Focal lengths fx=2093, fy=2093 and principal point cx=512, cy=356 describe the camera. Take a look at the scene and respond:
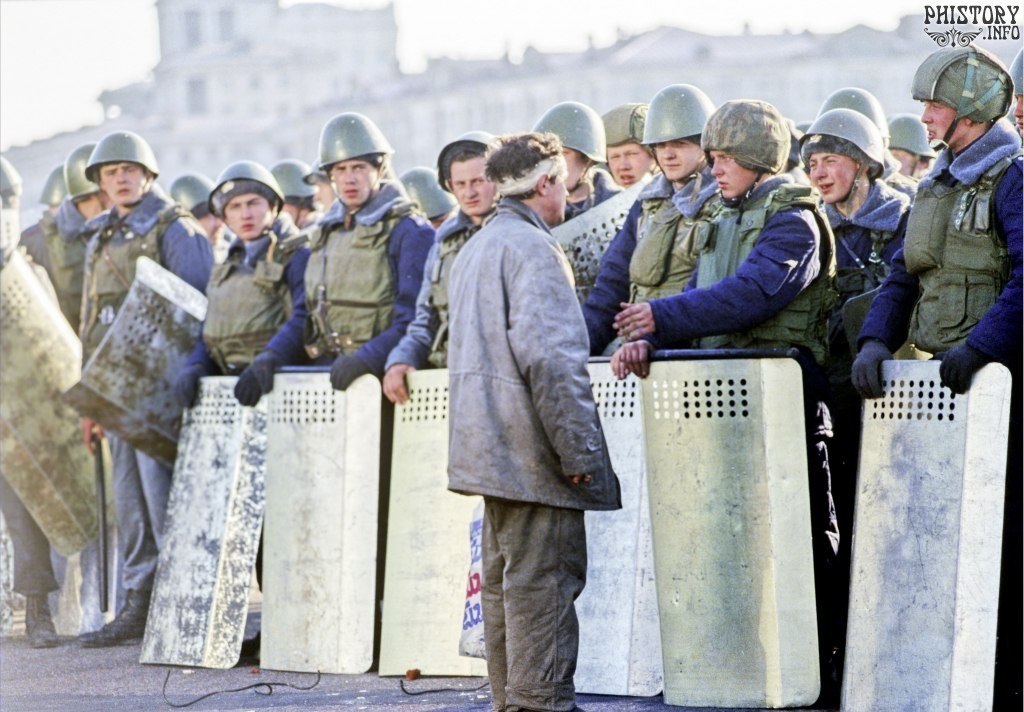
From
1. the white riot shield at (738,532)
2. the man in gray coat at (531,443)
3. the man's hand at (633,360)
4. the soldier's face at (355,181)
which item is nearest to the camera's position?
the man in gray coat at (531,443)

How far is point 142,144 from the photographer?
1180 centimetres

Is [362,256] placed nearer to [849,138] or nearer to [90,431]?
[849,138]

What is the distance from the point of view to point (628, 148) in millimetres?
10273

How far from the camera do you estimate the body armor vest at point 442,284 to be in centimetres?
939

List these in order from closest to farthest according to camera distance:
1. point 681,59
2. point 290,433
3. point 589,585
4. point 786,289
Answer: point 786,289
point 589,585
point 290,433
point 681,59

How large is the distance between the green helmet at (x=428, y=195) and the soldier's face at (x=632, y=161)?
146 centimetres

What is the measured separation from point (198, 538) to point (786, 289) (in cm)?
346

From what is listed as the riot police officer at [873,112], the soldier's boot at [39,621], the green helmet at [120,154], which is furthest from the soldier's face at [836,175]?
the soldier's boot at [39,621]

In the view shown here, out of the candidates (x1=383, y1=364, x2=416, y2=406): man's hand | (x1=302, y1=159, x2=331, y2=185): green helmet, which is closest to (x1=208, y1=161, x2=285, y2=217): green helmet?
(x1=383, y1=364, x2=416, y2=406): man's hand

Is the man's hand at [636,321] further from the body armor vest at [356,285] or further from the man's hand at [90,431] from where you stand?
the man's hand at [90,431]

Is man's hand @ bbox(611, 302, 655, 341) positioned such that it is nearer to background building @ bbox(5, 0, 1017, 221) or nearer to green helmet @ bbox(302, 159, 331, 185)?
green helmet @ bbox(302, 159, 331, 185)

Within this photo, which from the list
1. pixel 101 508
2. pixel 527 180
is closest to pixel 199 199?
pixel 101 508

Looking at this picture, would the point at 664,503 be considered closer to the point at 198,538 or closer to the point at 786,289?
the point at 786,289

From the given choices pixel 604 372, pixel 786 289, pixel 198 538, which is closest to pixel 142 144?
pixel 198 538
